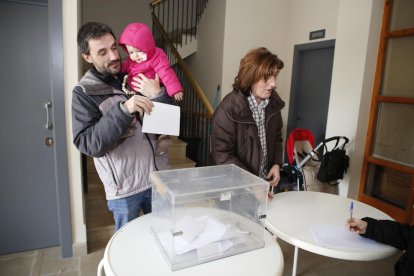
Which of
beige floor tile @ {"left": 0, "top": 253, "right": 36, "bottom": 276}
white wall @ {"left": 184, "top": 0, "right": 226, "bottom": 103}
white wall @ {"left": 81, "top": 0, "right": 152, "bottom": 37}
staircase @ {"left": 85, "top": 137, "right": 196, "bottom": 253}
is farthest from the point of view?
white wall @ {"left": 81, "top": 0, "right": 152, "bottom": 37}

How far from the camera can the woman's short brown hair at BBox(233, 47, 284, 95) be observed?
61.3 inches

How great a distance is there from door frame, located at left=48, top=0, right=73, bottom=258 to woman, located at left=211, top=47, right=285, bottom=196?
3.77 ft

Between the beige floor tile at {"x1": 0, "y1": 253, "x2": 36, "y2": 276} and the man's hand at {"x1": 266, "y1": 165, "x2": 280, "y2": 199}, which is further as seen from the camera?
the beige floor tile at {"x1": 0, "y1": 253, "x2": 36, "y2": 276}

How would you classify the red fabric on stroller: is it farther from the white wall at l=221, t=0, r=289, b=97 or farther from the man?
the white wall at l=221, t=0, r=289, b=97

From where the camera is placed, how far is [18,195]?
220 cm

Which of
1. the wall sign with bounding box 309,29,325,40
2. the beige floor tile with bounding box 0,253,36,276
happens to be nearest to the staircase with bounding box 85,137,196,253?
the beige floor tile with bounding box 0,253,36,276

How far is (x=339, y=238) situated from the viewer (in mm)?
1225

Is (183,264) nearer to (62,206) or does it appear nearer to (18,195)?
(62,206)

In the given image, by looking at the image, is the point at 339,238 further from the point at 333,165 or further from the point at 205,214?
the point at 333,165

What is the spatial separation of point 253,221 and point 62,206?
63.3 inches

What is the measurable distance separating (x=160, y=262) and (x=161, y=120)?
56 centimetres

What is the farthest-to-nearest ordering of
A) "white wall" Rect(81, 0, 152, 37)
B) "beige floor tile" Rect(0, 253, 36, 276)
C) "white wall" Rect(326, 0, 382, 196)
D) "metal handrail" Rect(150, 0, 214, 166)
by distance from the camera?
1. "white wall" Rect(81, 0, 152, 37)
2. "metal handrail" Rect(150, 0, 214, 166)
3. "white wall" Rect(326, 0, 382, 196)
4. "beige floor tile" Rect(0, 253, 36, 276)

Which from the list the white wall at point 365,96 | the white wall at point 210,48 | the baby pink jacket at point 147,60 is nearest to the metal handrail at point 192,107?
the white wall at point 210,48

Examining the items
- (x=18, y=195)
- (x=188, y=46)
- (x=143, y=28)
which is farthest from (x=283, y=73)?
(x=18, y=195)
